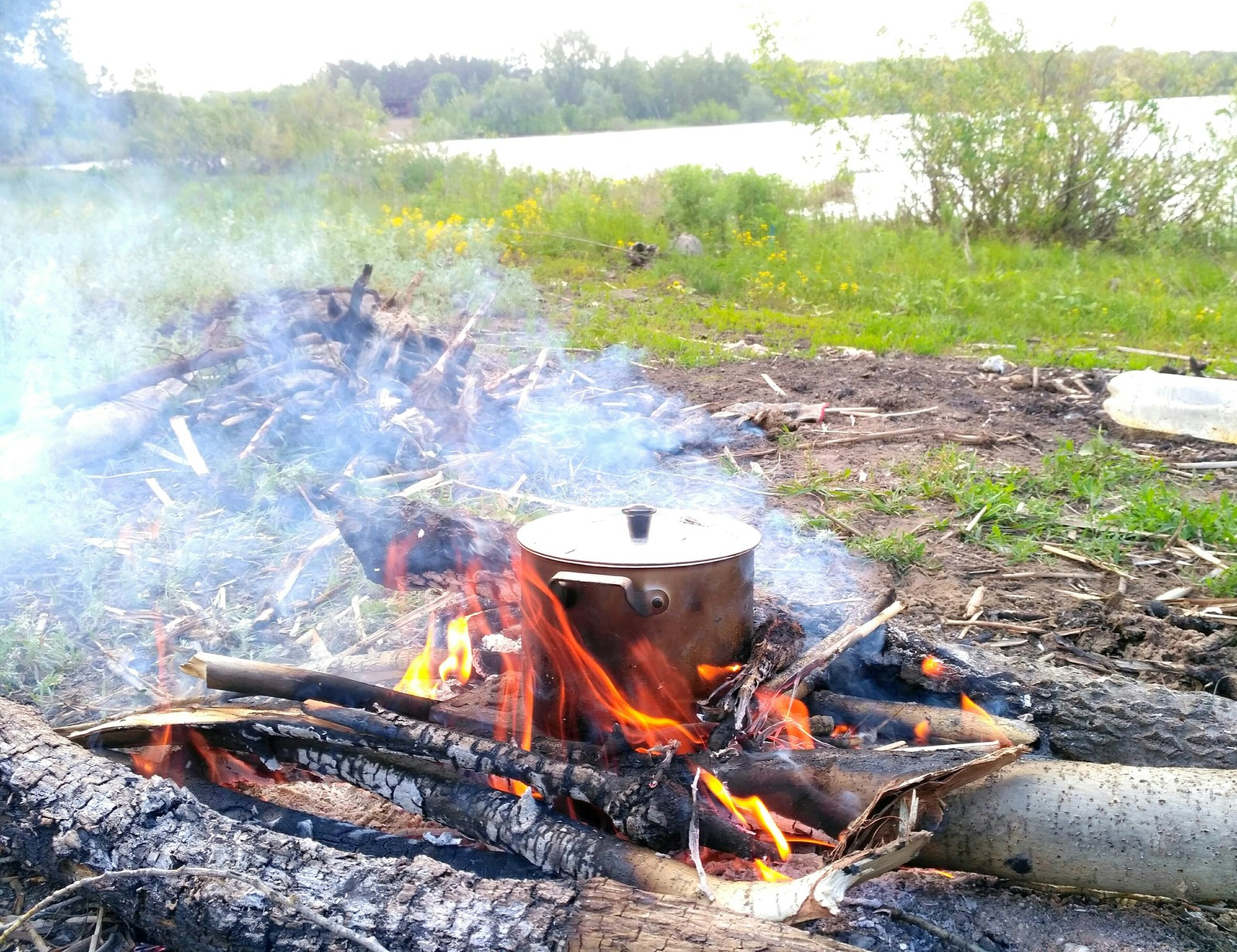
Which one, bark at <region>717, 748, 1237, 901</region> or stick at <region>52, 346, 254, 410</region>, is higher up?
stick at <region>52, 346, 254, 410</region>

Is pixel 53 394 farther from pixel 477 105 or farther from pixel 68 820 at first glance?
pixel 477 105

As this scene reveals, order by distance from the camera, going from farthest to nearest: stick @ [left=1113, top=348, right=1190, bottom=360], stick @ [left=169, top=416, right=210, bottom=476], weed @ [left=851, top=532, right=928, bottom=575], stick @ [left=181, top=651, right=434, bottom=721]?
stick @ [left=1113, top=348, right=1190, bottom=360] < stick @ [left=169, top=416, right=210, bottom=476] < weed @ [left=851, top=532, right=928, bottom=575] < stick @ [left=181, top=651, right=434, bottom=721]

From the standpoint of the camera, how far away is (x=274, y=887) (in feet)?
6.35

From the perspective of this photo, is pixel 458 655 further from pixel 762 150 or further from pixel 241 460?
pixel 762 150

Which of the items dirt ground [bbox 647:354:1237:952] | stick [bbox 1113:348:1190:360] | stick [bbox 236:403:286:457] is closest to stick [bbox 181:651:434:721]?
dirt ground [bbox 647:354:1237:952]

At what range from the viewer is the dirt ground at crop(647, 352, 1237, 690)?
3527 mm

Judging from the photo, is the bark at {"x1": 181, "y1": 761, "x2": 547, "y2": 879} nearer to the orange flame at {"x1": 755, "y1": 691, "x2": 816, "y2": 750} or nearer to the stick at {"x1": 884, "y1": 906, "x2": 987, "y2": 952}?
the orange flame at {"x1": 755, "y1": 691, "x2": 816, "y2": 750}

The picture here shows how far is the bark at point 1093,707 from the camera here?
8.21 ft

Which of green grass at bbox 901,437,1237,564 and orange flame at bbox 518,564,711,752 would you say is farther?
green grass at bbox 901,437,1237,564

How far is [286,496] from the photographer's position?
527cm

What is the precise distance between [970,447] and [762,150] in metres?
12.2

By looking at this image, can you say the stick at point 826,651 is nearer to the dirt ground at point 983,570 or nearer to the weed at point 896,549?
the dirt ground at point 983,570

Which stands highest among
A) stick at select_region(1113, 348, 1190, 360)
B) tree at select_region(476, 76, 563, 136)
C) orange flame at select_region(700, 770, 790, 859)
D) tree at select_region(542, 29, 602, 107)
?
tree at select_region(542, 29, 602, 107)

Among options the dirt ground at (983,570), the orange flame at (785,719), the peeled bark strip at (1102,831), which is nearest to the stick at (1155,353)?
the dirt ground at (983,570)
